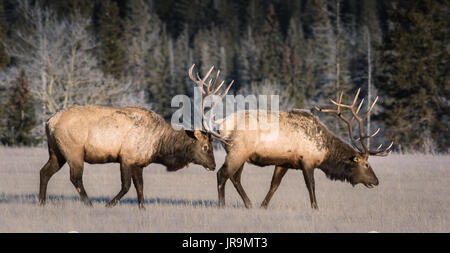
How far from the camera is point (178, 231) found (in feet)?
27.7

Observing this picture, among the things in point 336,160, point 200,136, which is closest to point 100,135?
point 200,136

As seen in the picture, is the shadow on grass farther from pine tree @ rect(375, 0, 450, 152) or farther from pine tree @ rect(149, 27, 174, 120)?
pine tree @ rect(149, 27, 174, 120)

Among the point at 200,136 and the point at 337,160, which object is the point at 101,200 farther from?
the point at 337,160

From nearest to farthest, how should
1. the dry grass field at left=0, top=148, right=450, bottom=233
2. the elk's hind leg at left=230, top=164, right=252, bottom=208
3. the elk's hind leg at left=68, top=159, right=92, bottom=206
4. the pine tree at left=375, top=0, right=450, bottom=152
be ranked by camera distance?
the dry grass field at left=0, top=148, right=450, bottom=233, the elk's hind leg at left=68, top=159, right=92, bottom=206, the elk's hind leg at left=230, top=164, right=252, bottom=208, the pine tree at left=375, top=0, right=450, bottom=152

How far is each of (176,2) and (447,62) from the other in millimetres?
86875

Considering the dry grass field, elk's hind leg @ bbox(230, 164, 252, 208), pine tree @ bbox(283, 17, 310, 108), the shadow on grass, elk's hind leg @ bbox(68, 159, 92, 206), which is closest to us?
the dry grass field

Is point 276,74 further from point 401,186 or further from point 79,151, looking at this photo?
point 79,151

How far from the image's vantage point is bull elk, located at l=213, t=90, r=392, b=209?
10.6 meters

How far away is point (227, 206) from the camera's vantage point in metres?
11.1

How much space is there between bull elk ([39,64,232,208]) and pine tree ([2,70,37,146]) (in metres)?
23.6

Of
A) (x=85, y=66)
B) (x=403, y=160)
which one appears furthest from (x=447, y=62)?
(x=85, y=66)

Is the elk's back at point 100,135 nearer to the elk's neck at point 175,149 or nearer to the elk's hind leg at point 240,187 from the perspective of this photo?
the elk's neck at point 175,149

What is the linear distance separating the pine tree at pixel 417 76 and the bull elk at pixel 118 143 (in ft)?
72.0

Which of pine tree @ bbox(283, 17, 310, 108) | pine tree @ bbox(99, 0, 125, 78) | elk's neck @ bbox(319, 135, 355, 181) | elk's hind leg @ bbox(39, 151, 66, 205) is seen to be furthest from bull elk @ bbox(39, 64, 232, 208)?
pine tree @ bbox(283, 17, 310, 108)
